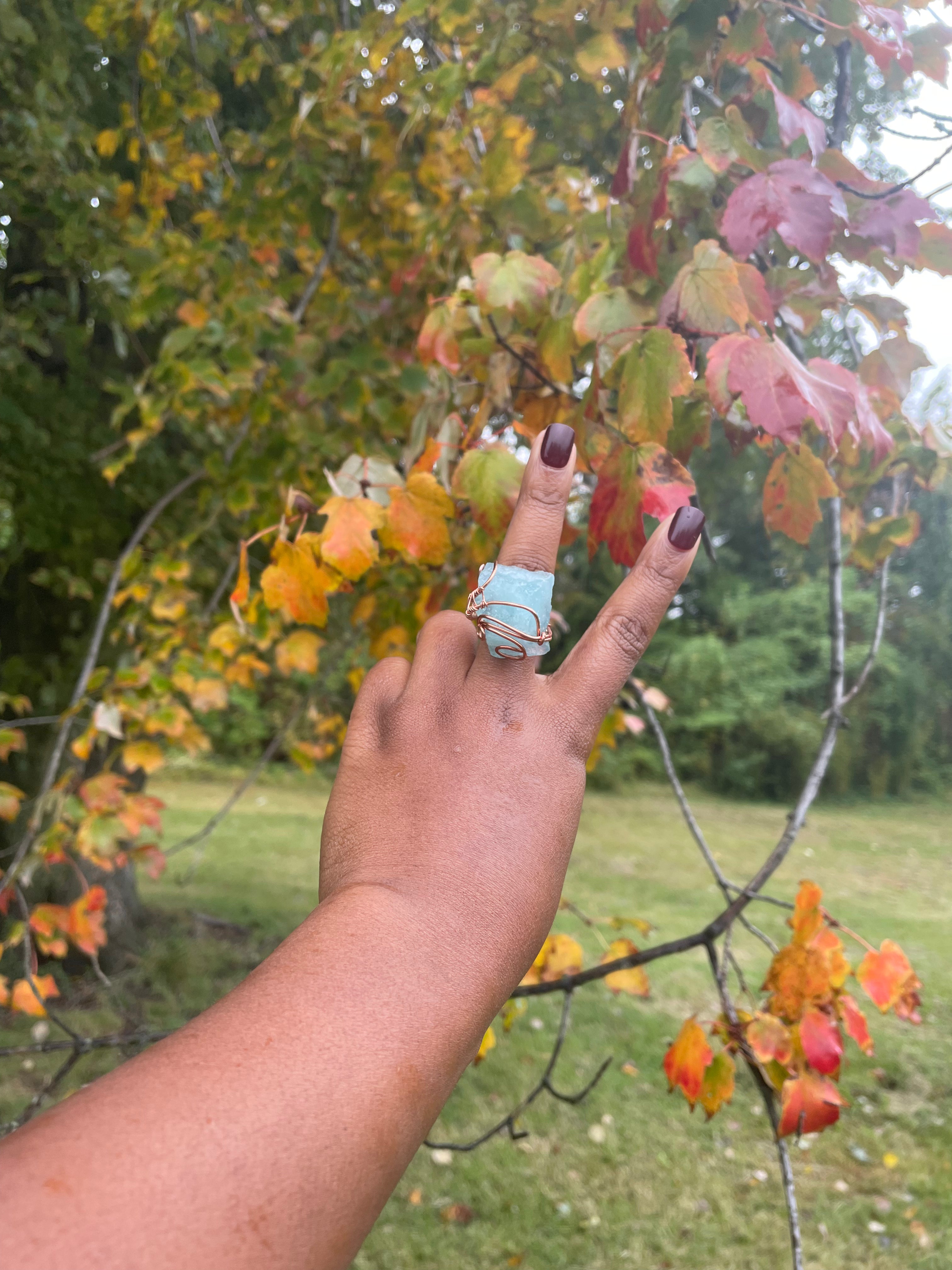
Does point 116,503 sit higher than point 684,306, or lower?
lower

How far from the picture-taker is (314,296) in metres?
2.88

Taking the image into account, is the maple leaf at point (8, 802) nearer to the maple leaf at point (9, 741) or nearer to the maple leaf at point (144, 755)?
the maple leaf at point (9, 741)

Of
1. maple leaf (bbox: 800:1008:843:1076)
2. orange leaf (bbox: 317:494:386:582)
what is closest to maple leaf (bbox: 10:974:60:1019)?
orange leaf (bbox: 317:494:386:582)

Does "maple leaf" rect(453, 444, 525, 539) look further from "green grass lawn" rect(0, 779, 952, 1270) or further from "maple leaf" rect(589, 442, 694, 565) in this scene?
"green grass lawn" rect(0, 779, 952, 1270)

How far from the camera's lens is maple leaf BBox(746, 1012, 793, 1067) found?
1.24 m

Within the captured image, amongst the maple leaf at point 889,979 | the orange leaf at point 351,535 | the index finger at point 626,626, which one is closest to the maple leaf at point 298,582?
the orange leaf at point 351,535

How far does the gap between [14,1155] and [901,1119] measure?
412 centimetres

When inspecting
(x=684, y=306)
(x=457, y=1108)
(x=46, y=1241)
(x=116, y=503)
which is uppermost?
(x=684, y=306)

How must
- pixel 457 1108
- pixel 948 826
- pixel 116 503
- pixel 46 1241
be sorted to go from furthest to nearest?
pixel 948 826 < pixel 116 503 < pixel 457 1108 < pixel 46 1241

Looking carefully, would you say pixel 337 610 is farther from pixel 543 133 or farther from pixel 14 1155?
pixel 14 1155

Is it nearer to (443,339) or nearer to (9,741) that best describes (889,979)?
(443,339)

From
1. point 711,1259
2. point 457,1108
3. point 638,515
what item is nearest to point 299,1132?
point 638,515

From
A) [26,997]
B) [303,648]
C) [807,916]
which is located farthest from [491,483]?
[26,997]

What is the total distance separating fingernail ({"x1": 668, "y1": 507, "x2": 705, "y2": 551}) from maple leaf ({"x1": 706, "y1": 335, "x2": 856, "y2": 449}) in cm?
21
